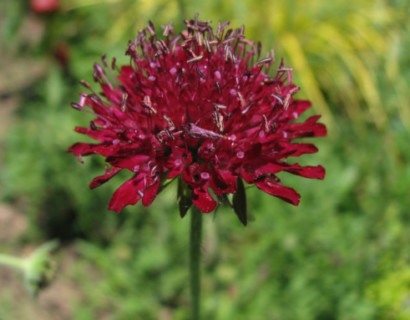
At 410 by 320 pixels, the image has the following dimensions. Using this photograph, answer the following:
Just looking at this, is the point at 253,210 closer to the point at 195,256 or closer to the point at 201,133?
the point at 195,256

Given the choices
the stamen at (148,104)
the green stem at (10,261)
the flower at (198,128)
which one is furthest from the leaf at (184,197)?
the green stem at (10,261)

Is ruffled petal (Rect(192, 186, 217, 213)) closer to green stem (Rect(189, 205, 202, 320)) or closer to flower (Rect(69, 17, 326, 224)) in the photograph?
flower (Rect(69, 17, 326, 224))

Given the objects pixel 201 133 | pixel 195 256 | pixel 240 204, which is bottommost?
pixel 195 256

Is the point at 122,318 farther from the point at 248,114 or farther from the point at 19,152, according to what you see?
the point at 248,114

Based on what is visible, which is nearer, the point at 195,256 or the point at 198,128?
the point at 198,128

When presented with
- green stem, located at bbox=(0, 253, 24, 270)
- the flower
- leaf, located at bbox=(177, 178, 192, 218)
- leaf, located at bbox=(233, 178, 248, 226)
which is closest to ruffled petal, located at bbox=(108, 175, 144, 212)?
the flower

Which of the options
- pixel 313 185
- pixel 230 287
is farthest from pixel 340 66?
pixel 230 287

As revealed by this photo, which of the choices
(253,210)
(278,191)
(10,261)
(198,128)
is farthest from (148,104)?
(253,210)
